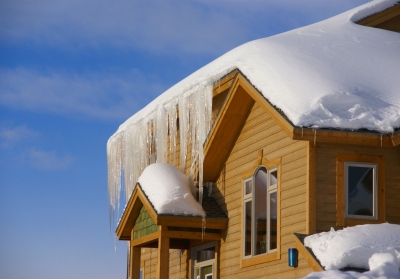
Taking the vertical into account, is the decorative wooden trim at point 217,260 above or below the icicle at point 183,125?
→ below

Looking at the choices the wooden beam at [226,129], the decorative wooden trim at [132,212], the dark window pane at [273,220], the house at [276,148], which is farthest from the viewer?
the decorative wooden trim at [132,212]

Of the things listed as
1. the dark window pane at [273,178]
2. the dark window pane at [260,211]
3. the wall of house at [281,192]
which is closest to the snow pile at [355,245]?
the wall of house at [281,192]

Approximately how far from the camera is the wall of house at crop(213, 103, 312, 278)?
1210cm

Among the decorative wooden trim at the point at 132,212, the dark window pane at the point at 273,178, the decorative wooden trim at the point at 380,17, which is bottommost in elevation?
the decorative wooden trim at the point at 132,212

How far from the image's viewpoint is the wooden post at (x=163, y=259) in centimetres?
1440

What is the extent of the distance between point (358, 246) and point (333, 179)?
1933 millimetres

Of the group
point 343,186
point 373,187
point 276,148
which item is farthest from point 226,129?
point 373,187

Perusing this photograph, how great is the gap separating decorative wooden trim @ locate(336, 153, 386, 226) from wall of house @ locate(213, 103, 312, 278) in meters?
0.52

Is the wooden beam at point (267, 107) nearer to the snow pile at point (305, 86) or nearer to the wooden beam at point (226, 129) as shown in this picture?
the snow pile at point (305, 86)

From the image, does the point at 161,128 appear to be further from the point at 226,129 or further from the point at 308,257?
the point at 308,257

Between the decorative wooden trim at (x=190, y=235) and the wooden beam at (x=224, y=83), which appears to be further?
the decorative wooden trim at (x=190, y=235)

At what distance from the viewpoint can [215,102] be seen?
15.8 m

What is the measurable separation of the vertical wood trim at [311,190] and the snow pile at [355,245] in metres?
0.63

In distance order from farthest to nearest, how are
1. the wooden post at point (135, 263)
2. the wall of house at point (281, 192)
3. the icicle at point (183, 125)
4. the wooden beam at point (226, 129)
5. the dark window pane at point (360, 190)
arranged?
the wooden post at point (135, 263)
the icicle at point (183, 125)
the wooden beam at point (226, 129)
the wall of house at point (281, 192)
the dark window pane at point (360, 190)
